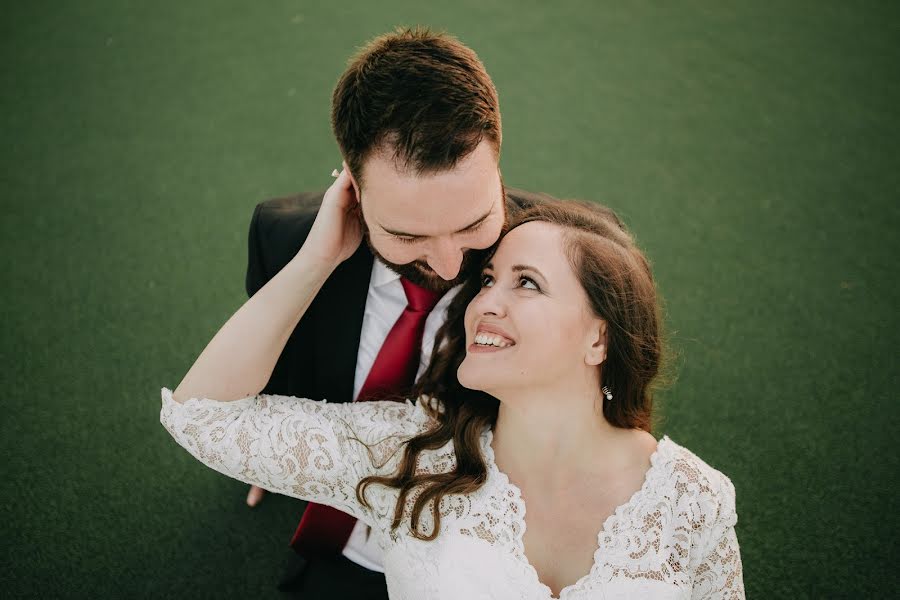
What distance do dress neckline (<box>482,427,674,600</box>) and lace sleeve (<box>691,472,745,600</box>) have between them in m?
0.21

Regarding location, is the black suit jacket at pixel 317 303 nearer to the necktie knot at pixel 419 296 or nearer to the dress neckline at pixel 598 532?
the necktie knot at pixel 419 296

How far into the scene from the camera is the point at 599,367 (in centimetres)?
191

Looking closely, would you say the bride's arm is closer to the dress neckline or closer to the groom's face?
the groom's face

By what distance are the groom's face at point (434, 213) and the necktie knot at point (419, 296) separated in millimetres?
91

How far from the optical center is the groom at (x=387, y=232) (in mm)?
1709

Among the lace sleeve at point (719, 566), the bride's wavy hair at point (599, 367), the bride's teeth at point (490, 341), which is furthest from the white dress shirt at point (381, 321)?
the lace sleeve at point (719, 566)

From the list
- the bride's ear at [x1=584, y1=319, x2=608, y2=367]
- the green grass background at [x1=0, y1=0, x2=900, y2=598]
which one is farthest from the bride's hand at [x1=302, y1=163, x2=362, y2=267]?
the green grass background at [x1=0, y1=0, x2=900, y2=598]

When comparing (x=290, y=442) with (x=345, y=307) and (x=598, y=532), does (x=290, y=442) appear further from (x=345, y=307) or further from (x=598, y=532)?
(x=598, y=532)

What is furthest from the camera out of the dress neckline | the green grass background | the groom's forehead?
the green grass background

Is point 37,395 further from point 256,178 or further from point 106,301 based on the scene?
point 256,178

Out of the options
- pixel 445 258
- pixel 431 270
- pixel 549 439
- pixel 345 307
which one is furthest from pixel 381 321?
pixel 549 439

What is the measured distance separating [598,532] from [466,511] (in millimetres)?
351

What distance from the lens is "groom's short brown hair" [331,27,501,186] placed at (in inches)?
66.4

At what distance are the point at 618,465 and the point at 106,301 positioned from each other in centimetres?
262
